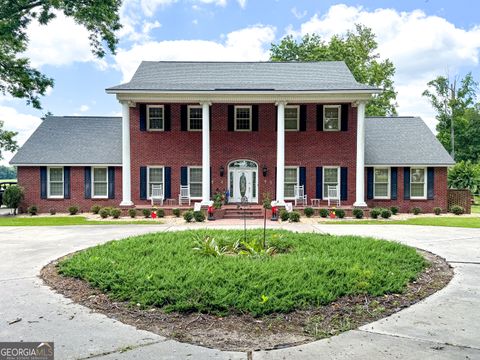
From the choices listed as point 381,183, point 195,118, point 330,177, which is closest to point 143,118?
point 195,118

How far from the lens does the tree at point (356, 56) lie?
31.8m

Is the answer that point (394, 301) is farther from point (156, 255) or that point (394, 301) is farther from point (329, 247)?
point (156, 255)

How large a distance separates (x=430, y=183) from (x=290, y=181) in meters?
7.85

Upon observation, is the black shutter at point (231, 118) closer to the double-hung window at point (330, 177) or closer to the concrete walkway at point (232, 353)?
the double-hung window at point (330, 177)

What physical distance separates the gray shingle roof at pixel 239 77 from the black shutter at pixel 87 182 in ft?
16.2

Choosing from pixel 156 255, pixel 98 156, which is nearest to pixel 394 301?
pixel 156 255

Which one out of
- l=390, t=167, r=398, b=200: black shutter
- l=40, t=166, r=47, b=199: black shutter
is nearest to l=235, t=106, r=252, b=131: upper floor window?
l=390, t=167, r=398, b=200: black shutter

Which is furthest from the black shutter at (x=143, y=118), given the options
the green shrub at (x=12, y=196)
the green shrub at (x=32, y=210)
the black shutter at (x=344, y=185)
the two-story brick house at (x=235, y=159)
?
the black shutter at (x=344, y=185)

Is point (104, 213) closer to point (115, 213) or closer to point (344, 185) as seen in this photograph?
point (115, 213)

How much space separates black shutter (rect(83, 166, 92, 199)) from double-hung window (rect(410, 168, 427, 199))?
58.7 feet

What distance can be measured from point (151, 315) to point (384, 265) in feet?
13.7

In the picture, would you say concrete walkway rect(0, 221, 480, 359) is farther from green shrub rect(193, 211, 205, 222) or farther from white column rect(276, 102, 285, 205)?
white column rect(276, 102, 285, 205)

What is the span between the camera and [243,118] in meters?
19.8

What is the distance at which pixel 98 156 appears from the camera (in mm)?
20297
